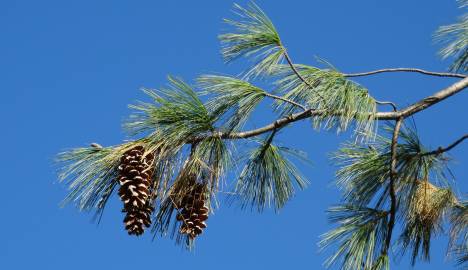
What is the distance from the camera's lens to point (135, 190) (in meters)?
2.64

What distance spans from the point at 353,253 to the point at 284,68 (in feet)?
1.93

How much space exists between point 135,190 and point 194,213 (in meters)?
0.21

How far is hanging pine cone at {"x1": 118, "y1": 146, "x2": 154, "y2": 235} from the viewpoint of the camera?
8.63 feet

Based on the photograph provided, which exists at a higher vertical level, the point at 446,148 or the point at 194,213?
the point at 446,148

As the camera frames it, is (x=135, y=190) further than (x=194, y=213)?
No

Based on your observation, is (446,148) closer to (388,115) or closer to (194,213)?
(388,115)

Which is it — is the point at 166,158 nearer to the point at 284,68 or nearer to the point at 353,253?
the point at 284,68

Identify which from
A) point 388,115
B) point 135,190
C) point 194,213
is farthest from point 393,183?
point 135,190

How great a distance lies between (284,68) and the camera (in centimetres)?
285

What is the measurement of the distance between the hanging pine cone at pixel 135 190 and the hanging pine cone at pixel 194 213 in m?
0.11

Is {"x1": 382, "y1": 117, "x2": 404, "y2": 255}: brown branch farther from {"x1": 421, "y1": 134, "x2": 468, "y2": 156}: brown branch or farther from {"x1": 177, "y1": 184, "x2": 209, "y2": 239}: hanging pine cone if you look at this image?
{"x1": 177, "y1": 184, "x2": 209, "y2": 239}: hanging pine cone

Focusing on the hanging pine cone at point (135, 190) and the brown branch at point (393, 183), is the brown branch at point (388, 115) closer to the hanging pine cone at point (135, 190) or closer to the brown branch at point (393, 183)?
the brown branch at point (393, 183)

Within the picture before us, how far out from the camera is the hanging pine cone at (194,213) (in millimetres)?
2750

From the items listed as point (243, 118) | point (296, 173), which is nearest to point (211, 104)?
point (243, 118)
